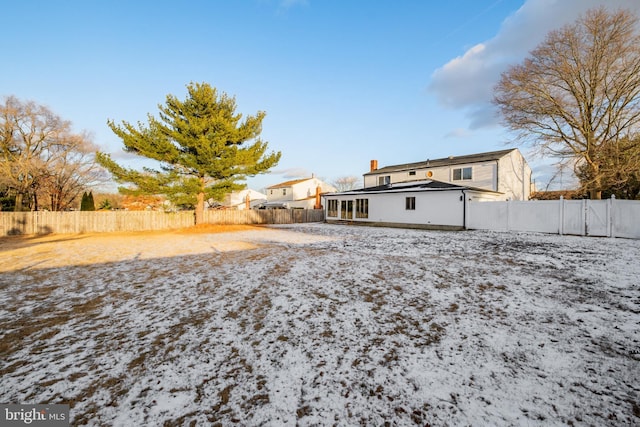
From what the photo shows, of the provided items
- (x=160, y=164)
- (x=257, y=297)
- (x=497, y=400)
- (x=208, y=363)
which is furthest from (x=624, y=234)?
(x=160, y=164)

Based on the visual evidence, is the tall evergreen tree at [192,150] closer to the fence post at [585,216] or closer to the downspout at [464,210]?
the downspout at [464,210]

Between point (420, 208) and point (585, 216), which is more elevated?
point (420, 208)

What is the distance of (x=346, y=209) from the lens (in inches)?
938

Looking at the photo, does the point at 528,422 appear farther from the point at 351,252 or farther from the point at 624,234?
the point at 624,234

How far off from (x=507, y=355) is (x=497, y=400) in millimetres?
873

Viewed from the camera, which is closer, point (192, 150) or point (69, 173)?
point (192, 150)

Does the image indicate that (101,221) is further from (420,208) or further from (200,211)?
(420,208)

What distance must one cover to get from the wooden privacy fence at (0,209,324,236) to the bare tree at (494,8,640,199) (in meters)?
23.1

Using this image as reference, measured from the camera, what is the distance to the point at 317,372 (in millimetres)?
2604

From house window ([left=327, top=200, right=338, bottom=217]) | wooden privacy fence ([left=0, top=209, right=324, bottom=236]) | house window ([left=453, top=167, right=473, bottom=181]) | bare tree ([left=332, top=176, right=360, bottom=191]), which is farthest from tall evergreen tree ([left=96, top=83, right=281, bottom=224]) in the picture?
bare tree ([left=332, top=176, right=360, bottom=191])

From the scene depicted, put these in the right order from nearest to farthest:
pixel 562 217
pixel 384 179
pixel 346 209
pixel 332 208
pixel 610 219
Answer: pixel 610 219, pixel 562 217, pixel 346 209, pixel 332 208, pixel 384 179

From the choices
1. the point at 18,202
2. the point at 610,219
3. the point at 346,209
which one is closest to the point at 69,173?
the point at 18,202

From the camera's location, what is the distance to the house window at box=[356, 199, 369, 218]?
22.2 metres

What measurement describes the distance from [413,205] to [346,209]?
6.34m
